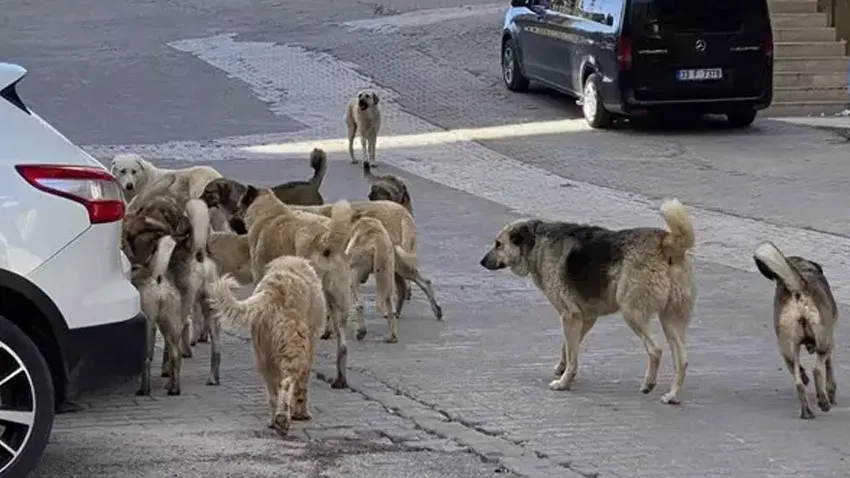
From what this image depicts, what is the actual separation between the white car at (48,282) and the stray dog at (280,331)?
0.93 metres

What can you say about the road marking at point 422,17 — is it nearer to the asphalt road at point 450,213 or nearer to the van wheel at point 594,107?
the asphalt road at point 450,213

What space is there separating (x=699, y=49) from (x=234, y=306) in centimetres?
1423

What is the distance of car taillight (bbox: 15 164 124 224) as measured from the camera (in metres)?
6.54

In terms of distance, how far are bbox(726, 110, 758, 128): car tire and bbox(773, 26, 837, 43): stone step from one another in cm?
299

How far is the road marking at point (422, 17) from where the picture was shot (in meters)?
30.5

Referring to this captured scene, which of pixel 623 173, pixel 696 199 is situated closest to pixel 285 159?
pixel 623 173

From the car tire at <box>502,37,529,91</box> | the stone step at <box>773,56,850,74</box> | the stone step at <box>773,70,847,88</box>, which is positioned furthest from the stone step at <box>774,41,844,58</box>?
the car tire at <box>502,37,529,91</box>

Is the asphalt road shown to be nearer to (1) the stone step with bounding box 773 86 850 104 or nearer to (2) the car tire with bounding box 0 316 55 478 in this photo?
(2) the car tire with bounding box 0 316 55 478

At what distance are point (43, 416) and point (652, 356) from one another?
3641mm

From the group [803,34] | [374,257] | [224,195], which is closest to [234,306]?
[374,257]

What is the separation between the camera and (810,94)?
78.4ft

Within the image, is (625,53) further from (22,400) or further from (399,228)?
(22,400)

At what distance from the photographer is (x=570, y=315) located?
900cm

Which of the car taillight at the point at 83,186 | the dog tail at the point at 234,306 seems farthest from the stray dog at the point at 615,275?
the car taillight at the point at 83,186
